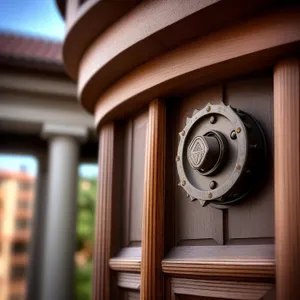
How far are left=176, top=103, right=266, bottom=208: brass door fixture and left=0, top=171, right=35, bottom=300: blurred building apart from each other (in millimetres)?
38992

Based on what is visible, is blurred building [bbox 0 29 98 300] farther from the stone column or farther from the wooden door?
the wooden door

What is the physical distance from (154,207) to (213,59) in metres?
0.89

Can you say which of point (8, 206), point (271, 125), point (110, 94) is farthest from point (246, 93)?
point (8, 206)

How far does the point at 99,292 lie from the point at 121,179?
2.51ft

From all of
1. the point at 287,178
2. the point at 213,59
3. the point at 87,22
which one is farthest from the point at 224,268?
the point at 87,22

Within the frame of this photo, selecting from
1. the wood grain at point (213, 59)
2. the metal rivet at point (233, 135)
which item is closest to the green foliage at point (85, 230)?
the wood grain at point (213, 59)

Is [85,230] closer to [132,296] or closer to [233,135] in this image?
[132,296]

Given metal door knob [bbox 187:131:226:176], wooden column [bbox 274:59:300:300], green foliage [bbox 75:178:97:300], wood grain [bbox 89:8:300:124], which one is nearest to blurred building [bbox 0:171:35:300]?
green foliage [bbox 75:178:97:300]

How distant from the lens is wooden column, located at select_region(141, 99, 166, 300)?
9.36 ft

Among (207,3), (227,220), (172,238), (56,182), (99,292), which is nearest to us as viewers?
(207,3)

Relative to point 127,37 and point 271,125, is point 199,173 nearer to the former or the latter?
point 271,125

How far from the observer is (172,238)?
2.94 meters

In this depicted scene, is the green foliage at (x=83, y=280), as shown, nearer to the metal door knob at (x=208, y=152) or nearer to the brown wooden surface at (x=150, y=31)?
the brown wooden surface at (x=150, y=31)

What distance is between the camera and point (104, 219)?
11.5 feet
